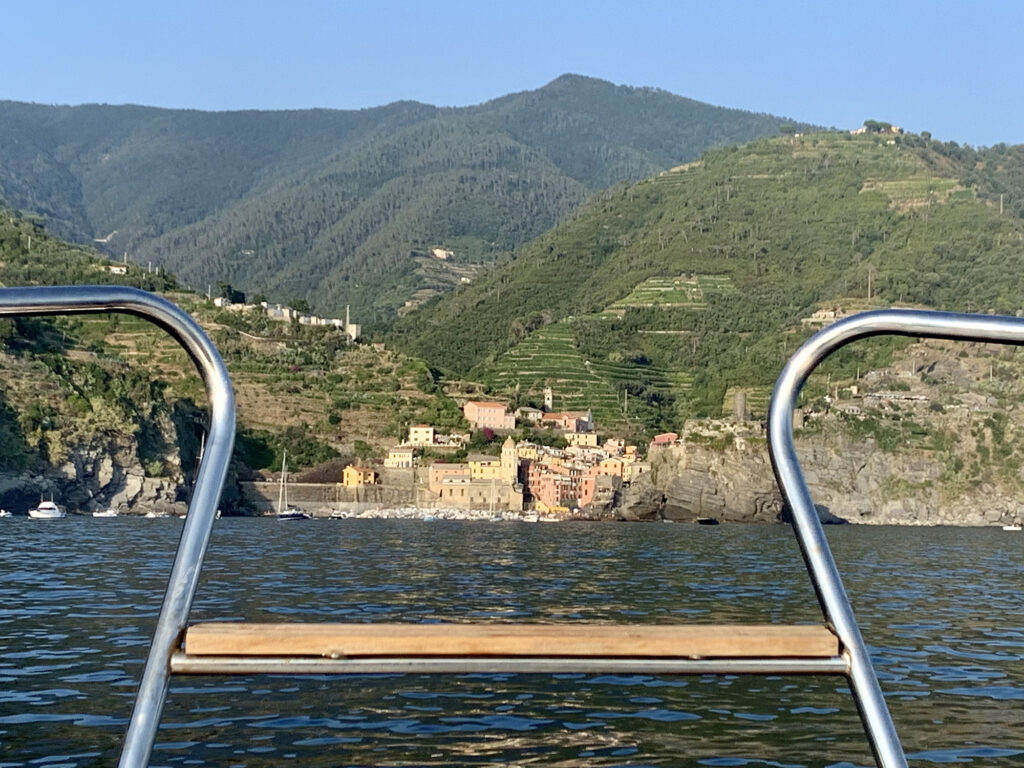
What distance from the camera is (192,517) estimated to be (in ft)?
5.83

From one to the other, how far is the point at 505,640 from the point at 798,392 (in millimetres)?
507

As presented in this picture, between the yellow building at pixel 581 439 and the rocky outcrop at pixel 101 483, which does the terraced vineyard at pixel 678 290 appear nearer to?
the yellow building at pixel 581 439

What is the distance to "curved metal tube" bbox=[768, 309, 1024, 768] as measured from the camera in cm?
178

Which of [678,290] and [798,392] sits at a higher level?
[798,392]

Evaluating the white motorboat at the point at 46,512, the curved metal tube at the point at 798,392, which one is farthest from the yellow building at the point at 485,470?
the curved metal tube at the point at 798,392

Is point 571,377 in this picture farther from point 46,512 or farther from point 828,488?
point 46,512

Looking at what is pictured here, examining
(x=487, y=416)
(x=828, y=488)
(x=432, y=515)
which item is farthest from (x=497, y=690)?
(x=487, y=416)

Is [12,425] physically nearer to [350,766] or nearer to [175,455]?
[175,455]

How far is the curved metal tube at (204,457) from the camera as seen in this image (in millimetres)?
1686

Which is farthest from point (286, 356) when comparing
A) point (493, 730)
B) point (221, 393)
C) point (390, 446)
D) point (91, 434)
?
point (221, 393)

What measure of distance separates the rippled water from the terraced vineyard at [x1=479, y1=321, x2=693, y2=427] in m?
88.6

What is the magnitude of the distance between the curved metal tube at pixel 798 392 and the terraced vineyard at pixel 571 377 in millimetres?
108229

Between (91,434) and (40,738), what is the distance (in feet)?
238

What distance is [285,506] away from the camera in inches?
3469
